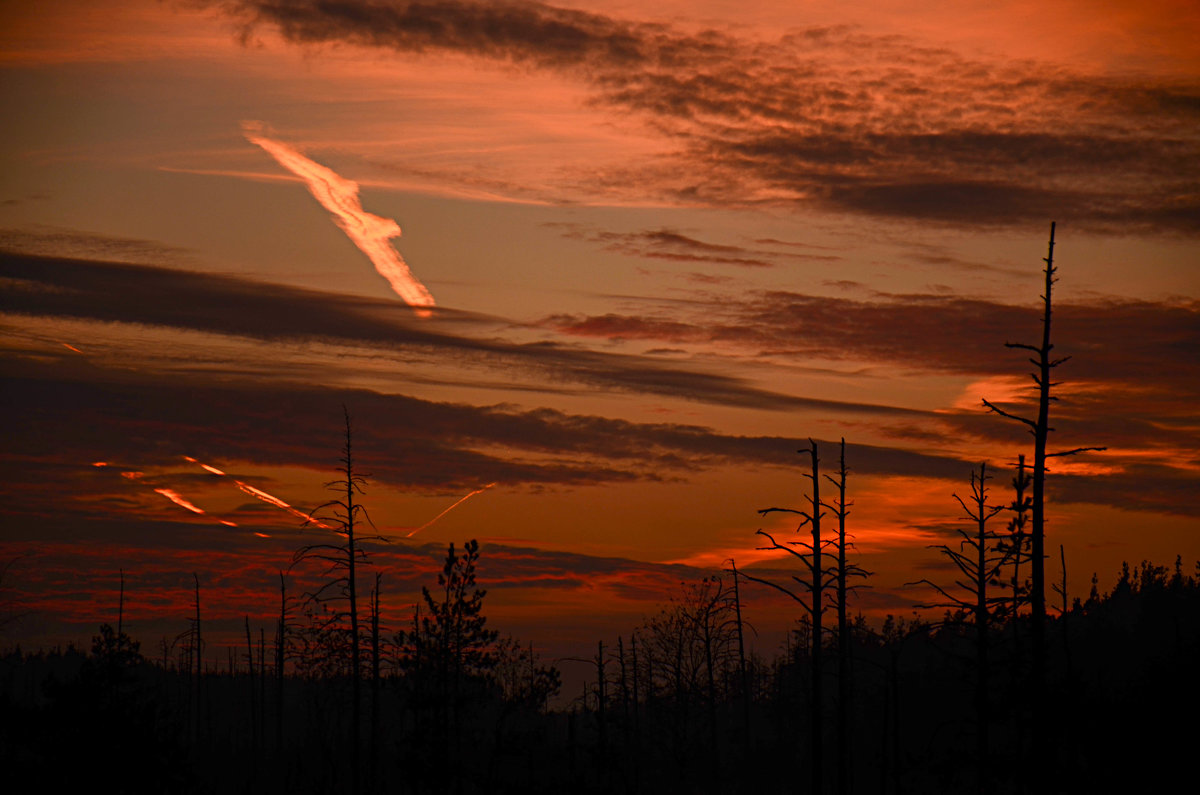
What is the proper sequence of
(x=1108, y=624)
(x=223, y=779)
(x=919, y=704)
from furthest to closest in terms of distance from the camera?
(x=1108, y=624)
(x=919, y=704)
(x=223, y=779)

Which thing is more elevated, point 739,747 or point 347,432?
point 347,432

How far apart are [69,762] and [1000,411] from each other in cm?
3353

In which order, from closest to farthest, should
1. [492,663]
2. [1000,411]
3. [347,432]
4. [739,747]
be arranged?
[1000,411] < [347,432] < [492,663] < [739,747]

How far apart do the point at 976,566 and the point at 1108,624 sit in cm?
10963

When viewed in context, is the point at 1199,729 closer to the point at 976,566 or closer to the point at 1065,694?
the point at 1065,694

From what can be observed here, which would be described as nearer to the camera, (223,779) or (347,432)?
(347,432)

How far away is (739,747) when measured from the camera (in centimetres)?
12419

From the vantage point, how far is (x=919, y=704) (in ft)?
367

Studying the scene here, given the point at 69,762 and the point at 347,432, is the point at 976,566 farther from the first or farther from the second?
the point at 69,762

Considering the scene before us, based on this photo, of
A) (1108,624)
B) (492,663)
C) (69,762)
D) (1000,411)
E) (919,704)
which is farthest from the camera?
(1108,624)

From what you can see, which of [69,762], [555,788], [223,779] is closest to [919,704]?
[223,779]

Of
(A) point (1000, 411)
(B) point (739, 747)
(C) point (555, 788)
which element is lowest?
(B) point (739, 747)

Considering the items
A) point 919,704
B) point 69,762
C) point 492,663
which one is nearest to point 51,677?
point 69,762

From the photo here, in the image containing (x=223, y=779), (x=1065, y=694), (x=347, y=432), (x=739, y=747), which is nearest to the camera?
(x=1065, y=694)
